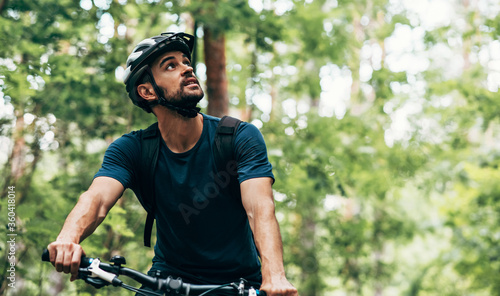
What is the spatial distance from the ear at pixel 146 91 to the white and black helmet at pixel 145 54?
0.10ft

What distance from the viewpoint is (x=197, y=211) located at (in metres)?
3.07

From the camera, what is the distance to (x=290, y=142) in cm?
862

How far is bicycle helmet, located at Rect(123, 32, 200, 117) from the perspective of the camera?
319 cm

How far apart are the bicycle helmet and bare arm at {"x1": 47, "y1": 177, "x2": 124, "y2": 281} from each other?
0.64 meters

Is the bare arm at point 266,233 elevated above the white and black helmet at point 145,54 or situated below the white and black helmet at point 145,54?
below

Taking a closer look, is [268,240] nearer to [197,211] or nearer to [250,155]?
[250,155]

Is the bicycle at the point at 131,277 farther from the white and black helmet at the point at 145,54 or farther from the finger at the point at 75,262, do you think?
the white and black helmet at the point at 145,54

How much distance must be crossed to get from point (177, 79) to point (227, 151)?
0.58 meters

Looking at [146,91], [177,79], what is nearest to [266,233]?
[177,79]

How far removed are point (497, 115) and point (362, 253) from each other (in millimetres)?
5698

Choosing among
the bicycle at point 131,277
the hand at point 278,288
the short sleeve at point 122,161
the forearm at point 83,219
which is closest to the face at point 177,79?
the short sleeve at point 122,161

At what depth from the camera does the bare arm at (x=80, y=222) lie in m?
2.31

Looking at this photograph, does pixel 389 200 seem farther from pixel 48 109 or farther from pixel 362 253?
pixel 48 109

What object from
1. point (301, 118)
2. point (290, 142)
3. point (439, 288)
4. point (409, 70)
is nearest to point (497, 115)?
point (409, 70)
